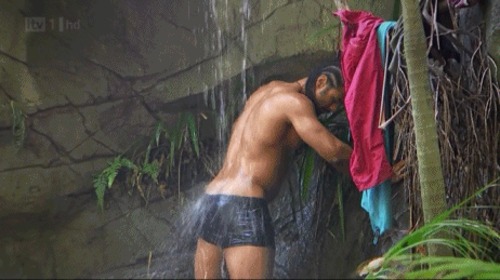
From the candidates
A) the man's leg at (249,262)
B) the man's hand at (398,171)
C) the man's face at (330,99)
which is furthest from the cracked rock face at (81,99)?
the man's hand at (398,171)

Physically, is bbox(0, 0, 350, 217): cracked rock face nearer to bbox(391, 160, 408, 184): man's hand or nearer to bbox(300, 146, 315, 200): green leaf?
bbox(300, 146, 315, 200): green leaf

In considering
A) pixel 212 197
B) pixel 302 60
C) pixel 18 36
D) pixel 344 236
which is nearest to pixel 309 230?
pixel 344 236

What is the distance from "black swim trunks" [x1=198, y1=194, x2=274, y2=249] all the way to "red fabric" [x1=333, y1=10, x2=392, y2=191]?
19.4 inches

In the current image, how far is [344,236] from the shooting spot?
427 centimetres

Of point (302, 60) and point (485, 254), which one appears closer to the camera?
point (485, 254)

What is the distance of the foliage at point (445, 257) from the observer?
267 cm

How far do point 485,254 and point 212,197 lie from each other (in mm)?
1408

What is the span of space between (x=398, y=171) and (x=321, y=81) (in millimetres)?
627

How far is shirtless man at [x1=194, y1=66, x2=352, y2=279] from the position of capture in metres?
3.80

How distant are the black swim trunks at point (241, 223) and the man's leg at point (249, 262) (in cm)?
3

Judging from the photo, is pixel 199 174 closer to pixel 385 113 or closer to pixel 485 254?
pixel 385 113

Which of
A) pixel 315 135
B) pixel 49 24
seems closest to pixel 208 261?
pixel 315 135

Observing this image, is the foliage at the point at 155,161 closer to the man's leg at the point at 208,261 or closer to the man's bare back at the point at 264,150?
the man's bare back at the point at 264,150

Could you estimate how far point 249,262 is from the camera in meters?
3.77
